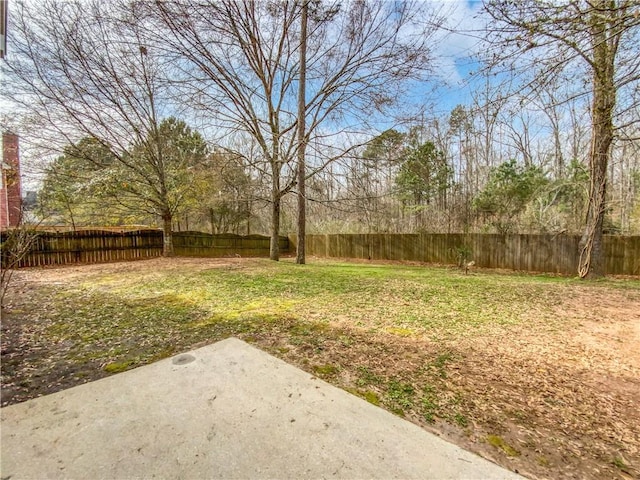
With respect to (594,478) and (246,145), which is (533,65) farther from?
(246,145)

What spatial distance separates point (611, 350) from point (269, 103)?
29.7ft

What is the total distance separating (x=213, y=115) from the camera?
816cm

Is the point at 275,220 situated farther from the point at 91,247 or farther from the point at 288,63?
the point at 91,247

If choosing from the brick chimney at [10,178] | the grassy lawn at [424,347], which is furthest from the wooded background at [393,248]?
the grassy lawn at [424,347]

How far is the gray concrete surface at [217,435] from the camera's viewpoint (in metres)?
1.23

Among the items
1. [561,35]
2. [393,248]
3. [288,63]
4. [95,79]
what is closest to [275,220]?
[288,63]

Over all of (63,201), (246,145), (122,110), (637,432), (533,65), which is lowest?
(637,432)

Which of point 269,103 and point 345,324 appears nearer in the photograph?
point 345,324

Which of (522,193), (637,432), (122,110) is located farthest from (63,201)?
(522,193)

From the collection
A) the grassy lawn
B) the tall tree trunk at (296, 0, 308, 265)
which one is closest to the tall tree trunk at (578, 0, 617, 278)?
the grassy lawn

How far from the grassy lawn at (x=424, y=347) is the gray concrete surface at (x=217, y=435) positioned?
0.68 ft

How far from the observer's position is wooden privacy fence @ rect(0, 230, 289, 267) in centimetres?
812

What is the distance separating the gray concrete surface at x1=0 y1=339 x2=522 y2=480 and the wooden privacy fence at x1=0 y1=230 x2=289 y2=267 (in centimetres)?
577

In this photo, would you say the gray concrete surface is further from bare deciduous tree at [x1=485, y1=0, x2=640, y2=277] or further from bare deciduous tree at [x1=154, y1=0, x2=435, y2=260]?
bare deciduous tree at [x1=154, y1=0, x2=435, y2=260]
